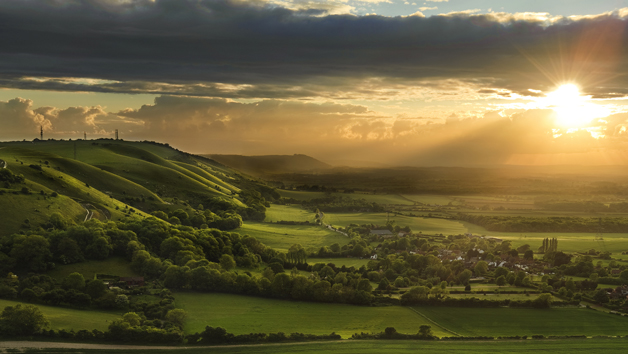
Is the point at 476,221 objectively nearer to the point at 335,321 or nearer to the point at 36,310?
the point at 335,321

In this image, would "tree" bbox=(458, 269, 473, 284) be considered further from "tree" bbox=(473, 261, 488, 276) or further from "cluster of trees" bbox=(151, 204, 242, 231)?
"cluster of trees" bbox=(151, 204, 242, 231)

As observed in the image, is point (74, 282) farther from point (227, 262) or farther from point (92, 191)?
point (92, 191)

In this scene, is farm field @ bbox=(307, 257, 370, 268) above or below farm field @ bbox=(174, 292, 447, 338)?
above

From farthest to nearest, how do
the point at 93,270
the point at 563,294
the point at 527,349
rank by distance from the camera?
the point at 563,294
the point at 93,270
the point at 527,349

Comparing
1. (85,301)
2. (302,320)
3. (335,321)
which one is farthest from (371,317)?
(85,301)

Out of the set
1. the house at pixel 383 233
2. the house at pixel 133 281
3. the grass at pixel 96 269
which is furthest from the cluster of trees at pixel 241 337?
the house at pixel 383 233

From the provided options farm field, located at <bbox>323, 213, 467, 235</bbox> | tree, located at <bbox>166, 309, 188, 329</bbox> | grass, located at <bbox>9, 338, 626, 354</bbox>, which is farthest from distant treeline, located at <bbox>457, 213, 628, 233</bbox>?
tree, located at <bbox>166, 309, 188, 329</bbox>

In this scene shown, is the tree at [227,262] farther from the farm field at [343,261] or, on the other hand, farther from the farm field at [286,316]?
the farm field at [343,261]
